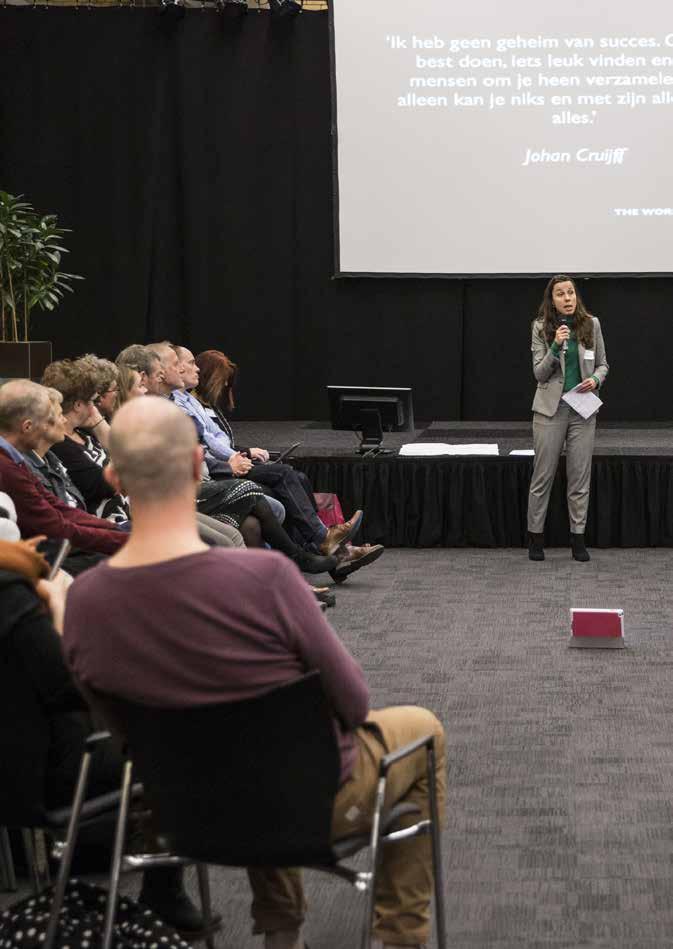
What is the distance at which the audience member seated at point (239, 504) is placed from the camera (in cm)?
635

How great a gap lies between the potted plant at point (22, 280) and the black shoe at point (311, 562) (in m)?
1.94

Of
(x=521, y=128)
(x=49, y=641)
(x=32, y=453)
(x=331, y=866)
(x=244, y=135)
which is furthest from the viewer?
(x=244, y=135)

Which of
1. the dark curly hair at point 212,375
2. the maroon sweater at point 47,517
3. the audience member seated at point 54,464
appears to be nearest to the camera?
the maroon sweater at point 47,517

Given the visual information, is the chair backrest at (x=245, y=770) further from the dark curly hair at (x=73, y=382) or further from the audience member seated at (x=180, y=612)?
the dark curly hair at (x=73, y=382)

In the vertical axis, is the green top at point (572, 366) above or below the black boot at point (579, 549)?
above

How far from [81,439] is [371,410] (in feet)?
8.53

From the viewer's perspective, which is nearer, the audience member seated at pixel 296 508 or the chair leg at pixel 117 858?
the chair leg at pixel 117 858

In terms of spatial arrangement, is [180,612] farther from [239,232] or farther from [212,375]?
[239,232]

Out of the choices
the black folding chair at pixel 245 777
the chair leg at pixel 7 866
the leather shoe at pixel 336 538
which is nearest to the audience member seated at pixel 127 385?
the leather shoe at pixel 336 538

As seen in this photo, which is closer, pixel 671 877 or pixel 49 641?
pixel 49 641

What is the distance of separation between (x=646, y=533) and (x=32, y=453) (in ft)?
14.0

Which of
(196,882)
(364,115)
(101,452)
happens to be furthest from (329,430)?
(196,882)

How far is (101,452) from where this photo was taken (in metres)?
5.51

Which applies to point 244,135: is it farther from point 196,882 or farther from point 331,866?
point 331,866
